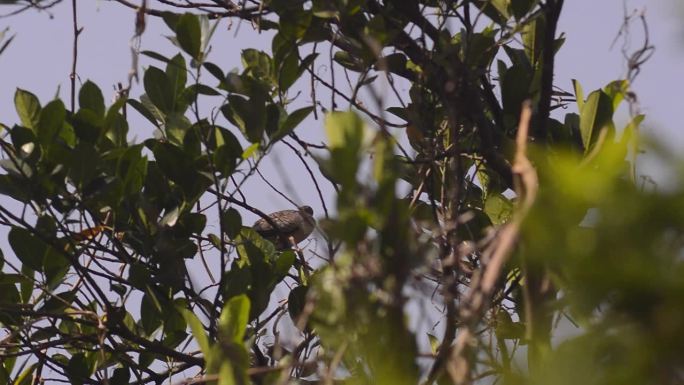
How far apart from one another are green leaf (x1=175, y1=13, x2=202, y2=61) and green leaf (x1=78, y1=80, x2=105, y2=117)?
11.0 inches

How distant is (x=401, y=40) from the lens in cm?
264

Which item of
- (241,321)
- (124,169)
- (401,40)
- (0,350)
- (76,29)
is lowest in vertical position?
(241,321)

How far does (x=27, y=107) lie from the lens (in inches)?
100

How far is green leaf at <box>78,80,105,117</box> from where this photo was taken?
2.58 metres

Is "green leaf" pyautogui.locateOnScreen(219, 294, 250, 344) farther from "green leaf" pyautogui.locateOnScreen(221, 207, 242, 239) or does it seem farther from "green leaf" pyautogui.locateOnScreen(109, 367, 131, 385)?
"green leaf" pyautogui.locateOnScreen(109, 367, 131, 385)

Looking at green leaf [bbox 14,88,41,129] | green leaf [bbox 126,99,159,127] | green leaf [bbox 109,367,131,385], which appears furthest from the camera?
green leaf [bbox 109,367,131,385]

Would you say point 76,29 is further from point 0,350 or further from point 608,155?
point 608,155

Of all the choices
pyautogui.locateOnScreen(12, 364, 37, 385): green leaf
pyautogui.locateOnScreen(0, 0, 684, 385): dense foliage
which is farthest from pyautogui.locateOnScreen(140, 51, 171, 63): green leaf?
pyautogui.locateOnScreen(12, 364, 37, 385): green leaf

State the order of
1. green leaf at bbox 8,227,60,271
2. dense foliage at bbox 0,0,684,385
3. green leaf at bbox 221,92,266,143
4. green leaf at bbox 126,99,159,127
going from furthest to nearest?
green leaf at bbox 126,99,159,127 → green leaf at bbox 8,227,60,271 → green leaf at bbox 221,92,266,143 → dense foliage at bbox 0,0,684,385

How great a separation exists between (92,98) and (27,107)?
148 mm

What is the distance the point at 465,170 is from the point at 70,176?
114cm

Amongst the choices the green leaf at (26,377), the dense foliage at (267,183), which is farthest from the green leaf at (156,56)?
the green leaf at (26,377)

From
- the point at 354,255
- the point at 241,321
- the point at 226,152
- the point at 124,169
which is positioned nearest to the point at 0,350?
the point at 124,169

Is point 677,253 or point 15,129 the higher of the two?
point 15,129
